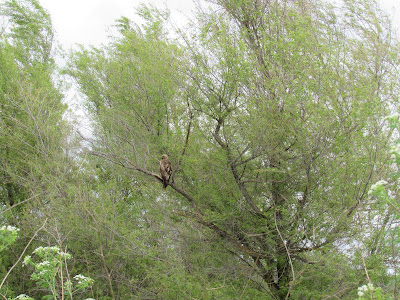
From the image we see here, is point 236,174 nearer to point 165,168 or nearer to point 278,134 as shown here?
point 278,134

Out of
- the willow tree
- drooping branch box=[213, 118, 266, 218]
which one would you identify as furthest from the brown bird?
drooping branch box=[213, 118, 266, 218]

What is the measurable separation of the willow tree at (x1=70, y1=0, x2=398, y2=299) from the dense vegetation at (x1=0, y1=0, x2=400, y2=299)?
0.10 feet

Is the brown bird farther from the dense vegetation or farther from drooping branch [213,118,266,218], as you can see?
drooping branch [213,118,266,218]

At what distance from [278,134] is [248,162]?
0.80 meters

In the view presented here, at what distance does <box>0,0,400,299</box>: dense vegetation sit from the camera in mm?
6574

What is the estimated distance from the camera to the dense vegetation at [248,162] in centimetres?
657

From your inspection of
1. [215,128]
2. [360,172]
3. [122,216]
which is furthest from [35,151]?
[360,172]

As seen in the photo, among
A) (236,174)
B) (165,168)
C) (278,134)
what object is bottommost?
(165,168)

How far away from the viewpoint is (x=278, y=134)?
7453 mm

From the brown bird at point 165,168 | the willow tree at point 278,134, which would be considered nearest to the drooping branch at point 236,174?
the willow tree at point 278,134

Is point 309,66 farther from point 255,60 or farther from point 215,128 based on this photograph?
point 215,128

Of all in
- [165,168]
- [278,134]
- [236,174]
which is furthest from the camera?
[236,174]

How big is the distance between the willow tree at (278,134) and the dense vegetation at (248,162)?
31 millimetres

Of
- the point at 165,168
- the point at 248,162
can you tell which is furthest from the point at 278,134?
the point at 165,168
